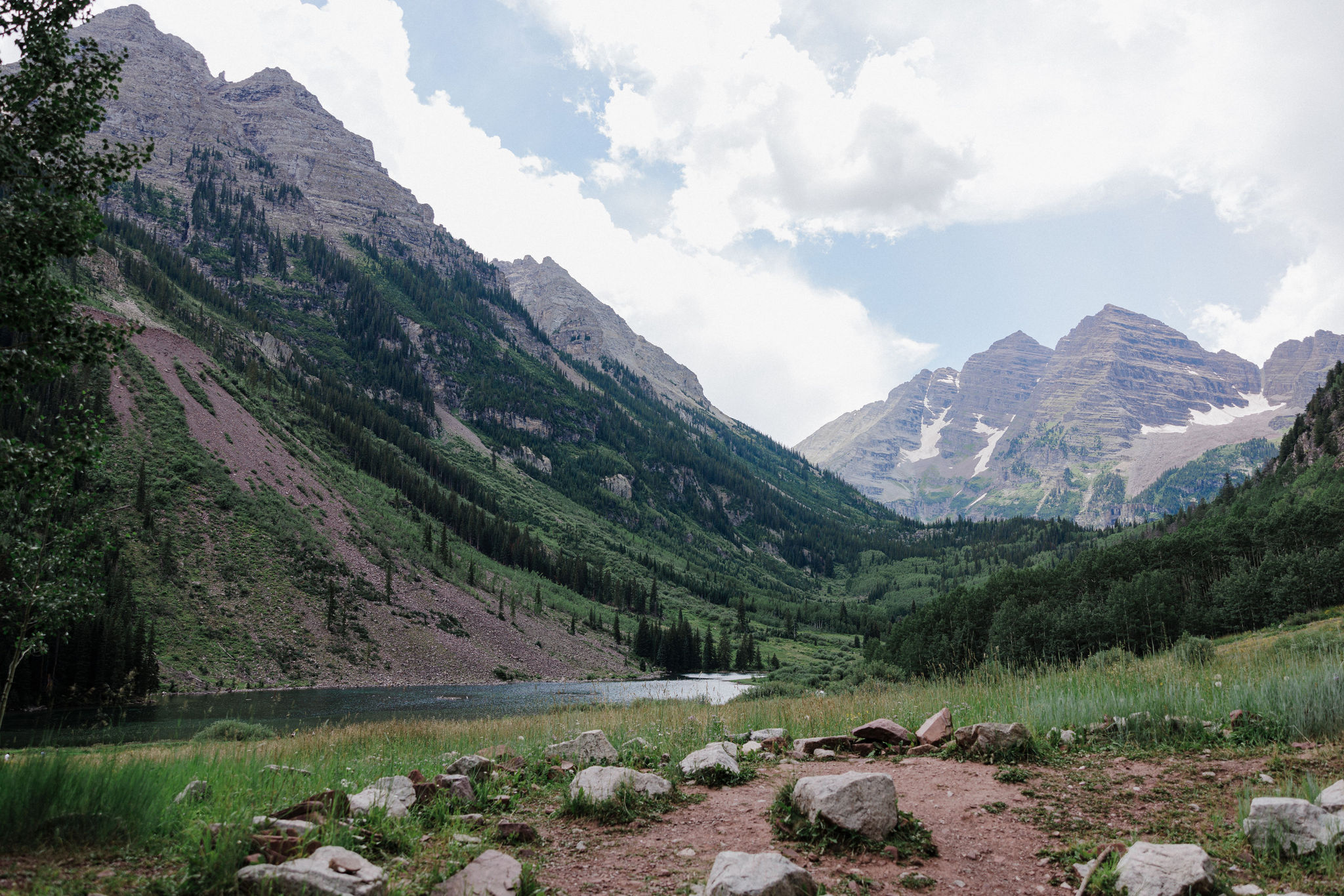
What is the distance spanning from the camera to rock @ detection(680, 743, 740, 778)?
11.4 metres

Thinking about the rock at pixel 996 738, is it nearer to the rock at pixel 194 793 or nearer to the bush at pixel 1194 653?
the bush at pixel 1194 653

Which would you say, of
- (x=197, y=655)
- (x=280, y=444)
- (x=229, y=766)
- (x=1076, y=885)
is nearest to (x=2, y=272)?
(x=229, y=766)

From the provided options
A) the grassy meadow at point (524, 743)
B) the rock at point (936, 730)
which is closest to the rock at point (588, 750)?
the grassy meadow at point (524, 743)

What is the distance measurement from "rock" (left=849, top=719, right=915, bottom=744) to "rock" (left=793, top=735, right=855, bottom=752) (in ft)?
0.91

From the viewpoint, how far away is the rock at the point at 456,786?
988 centimetres

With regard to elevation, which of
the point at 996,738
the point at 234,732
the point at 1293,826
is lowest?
the point at 234,732

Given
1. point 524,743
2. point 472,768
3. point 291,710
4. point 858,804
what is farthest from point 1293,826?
point 291,710

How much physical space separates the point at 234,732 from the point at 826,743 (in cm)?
3312

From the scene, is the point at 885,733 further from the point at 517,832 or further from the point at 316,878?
the point at 316,878

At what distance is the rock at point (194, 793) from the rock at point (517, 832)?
4189mm

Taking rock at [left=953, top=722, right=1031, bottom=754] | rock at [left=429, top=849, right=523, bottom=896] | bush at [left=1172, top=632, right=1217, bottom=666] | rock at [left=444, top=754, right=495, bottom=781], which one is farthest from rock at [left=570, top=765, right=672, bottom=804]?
bush at [left=1172, top=632, right=1217, bottom=666]

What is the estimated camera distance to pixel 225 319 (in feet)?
607

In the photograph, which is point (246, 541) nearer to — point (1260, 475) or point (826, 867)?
point (826, 867)

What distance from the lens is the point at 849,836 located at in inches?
314
